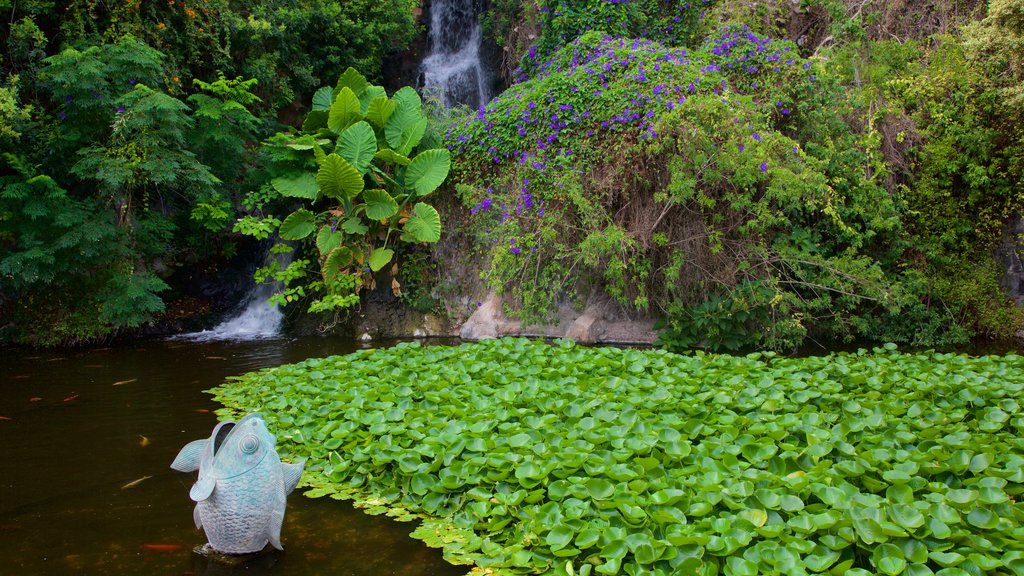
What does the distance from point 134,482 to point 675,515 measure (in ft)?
10.1

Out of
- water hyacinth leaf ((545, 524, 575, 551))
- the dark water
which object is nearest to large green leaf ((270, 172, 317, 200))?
the dark water

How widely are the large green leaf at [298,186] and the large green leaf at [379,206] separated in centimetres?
74

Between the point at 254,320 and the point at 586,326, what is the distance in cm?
482

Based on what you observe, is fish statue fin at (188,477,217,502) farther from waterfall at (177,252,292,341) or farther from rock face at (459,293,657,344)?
waterfall at (177,252,292,341)

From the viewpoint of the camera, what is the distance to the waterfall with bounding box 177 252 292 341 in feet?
30.1

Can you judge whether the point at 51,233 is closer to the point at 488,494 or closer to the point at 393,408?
the point at 393,408

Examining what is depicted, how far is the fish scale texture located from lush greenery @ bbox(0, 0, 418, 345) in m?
5.82

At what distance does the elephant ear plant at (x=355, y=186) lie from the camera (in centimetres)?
870

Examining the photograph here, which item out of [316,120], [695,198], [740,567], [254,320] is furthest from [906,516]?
[254,320]

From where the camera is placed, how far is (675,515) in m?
2.83

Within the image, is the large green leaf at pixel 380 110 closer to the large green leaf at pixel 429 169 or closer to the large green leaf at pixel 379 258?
the large green leaf at pixel 429 169

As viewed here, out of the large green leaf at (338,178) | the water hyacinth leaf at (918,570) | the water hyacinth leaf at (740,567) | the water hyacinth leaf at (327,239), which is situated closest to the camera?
the water hyacinth leaf at (918,570)

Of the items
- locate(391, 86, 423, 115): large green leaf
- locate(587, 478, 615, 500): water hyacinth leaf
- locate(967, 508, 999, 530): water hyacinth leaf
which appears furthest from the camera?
locate(391, 86, 423, 115): large green leaf

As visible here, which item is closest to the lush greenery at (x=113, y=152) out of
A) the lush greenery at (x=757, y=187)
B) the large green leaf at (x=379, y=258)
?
the large green leaf at (x=379, y=258)
